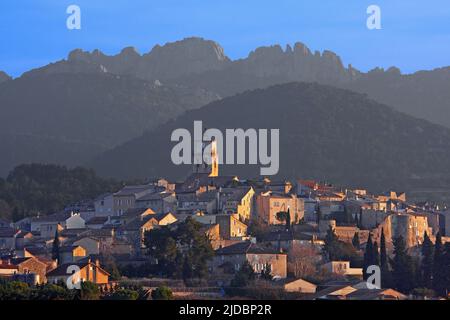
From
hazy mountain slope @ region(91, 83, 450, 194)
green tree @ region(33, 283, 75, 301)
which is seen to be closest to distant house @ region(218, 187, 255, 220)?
green tree @ region(33, 283, 75, 301)

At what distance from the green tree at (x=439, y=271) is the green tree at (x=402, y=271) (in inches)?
37.8

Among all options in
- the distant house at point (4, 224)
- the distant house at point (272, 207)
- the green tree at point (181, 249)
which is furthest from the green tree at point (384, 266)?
the distant house at point (4, 224)

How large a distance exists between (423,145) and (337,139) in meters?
7.24

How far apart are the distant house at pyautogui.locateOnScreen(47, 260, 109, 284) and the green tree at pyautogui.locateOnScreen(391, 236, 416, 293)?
1268 cm

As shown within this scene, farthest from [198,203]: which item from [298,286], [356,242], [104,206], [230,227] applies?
[298,286]

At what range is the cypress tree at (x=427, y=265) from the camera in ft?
263

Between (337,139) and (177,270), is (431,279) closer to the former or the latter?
(177,270)

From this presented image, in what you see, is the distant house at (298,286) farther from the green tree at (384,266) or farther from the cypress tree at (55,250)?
the cypress tree at (55,250)

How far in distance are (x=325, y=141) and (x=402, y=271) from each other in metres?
71.6

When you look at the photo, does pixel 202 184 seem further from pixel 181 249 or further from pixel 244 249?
pixel 244 249

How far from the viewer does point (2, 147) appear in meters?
184

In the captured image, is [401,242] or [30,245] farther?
[30,245]
